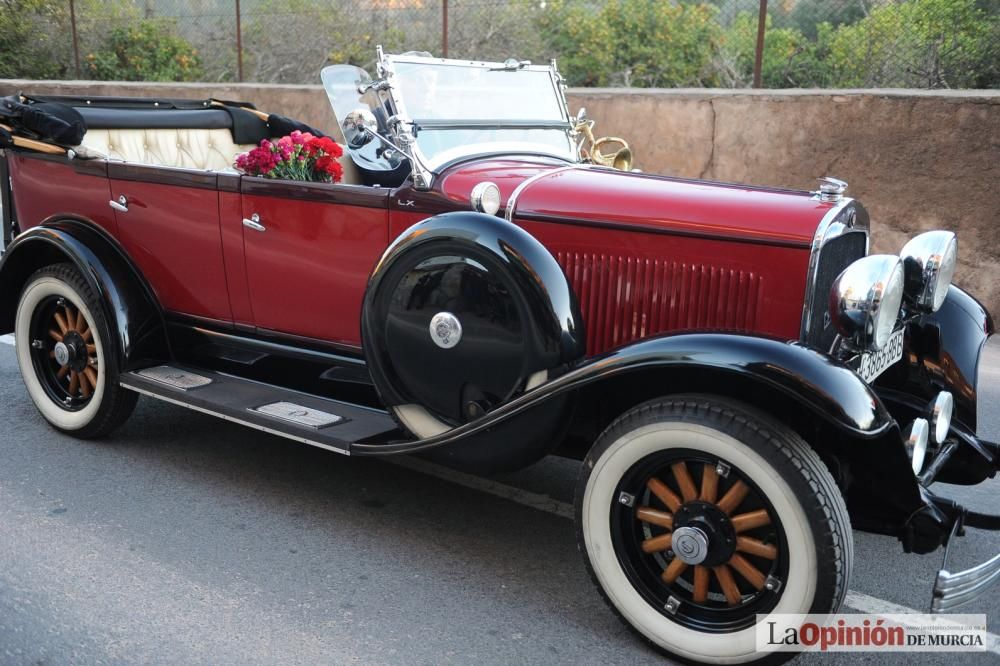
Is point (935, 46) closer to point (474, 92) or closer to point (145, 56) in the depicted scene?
point (474, 92)

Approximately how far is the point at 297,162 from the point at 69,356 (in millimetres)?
1283

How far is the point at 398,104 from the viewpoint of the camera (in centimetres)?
341

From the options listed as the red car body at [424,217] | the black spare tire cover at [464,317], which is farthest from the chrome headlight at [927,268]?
the black spare tire cover at [464,317]

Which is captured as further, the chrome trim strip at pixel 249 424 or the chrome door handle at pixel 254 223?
the chrome door handle at pixel 254 223

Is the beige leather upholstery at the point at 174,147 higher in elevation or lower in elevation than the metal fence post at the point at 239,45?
lower

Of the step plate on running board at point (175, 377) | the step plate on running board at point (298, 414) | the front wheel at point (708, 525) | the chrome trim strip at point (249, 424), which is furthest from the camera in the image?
the step plate on running board at point (175, 377)

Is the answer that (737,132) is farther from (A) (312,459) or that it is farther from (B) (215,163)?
(A) (312,459)

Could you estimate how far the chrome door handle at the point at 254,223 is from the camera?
3.48 meters

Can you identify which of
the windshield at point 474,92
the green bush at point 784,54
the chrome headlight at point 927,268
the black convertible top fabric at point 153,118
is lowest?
the chrome headlight at point 927,268

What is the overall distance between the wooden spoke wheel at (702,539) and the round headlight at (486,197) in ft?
3.33

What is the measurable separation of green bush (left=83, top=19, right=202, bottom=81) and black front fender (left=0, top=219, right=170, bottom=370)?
9891mm

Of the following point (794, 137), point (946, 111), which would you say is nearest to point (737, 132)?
point (794, 137)

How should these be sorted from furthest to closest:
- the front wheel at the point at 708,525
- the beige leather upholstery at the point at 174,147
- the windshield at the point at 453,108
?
the beige leather upholstery at the point at 174,147, the windshield at the point at 453,108, the front wheel at the point at 708,525

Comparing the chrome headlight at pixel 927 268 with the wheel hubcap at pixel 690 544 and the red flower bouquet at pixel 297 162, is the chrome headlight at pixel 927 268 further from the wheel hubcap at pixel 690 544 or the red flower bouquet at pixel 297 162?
the red flower bouquet at pixel 297 162
